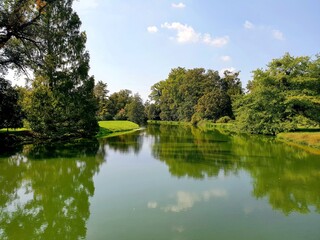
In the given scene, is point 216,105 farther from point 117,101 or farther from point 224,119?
point 117,101

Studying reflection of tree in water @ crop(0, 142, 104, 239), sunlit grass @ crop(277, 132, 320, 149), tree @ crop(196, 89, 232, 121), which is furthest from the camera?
tree @ crop(196, 89, 232, 121)

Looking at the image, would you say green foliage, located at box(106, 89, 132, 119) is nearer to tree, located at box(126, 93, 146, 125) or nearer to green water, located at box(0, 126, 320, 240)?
tree, located at box(126, 93, 146, 125)

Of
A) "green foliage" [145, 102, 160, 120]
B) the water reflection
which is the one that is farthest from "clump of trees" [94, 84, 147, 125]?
the water reflection

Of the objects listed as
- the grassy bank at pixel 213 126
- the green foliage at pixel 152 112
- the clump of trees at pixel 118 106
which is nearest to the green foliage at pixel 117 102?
the clump of trees at pixel 118 106

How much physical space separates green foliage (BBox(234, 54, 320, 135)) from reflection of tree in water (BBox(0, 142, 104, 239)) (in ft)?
97.8

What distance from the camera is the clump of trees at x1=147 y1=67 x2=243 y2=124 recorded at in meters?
75.4

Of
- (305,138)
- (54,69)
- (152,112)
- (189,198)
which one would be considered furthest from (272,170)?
(152,112)

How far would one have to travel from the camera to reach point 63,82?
2808cm

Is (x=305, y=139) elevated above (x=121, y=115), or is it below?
below

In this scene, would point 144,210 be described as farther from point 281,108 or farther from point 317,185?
point 281,108

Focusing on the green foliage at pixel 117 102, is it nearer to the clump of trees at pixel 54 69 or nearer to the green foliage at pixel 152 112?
the green foliage at pixel 152 112

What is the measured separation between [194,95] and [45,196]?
3295 inches

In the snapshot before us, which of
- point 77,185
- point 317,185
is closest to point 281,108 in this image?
point 317,185

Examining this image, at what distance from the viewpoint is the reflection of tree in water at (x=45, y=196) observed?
25.9ft
